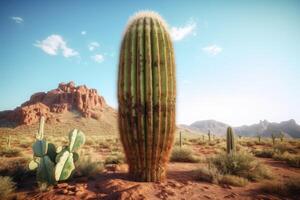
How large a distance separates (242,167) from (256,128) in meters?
114

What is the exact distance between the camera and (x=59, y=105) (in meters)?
72.8

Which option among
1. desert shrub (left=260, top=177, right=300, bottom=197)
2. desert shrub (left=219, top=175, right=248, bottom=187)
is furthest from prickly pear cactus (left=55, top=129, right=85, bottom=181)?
desert shrub (left=260, top=177, right=300, bottom=197)

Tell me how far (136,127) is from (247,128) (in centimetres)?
12361

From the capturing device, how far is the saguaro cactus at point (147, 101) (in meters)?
4.87

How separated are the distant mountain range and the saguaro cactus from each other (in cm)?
7069

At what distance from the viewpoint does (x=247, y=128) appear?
116125 mm

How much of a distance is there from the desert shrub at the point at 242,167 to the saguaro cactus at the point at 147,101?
236cm

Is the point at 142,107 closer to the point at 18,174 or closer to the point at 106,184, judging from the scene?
the point at 106,184

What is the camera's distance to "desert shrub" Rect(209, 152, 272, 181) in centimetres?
639

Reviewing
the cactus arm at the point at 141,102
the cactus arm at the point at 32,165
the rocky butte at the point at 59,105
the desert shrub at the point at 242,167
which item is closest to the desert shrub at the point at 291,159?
the desert shrub at the point at 242,167

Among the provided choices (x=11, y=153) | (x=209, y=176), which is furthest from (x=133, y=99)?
(x=11, y=153)

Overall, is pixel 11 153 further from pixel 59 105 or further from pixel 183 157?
pixel 59 105

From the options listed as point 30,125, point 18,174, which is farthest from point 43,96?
point 18,174

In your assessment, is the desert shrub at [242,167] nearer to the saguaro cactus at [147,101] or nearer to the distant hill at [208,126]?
the saguaro cactus at [147,101]
